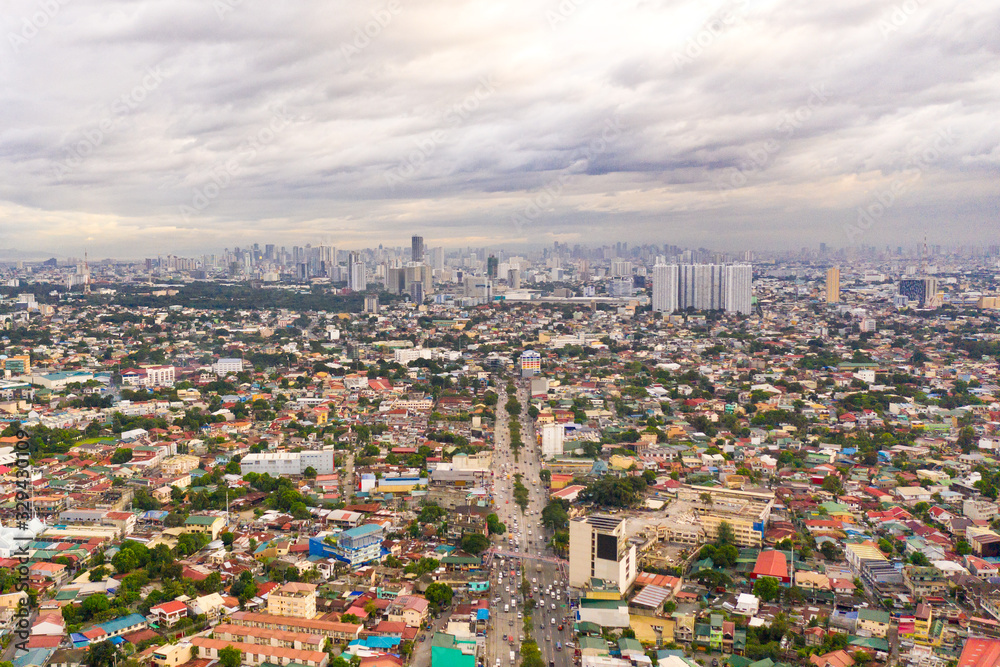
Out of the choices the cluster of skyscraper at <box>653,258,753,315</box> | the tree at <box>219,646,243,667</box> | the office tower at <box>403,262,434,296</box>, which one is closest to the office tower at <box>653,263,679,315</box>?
the cluster of skyscraper at <box>653,258,753,315</box>

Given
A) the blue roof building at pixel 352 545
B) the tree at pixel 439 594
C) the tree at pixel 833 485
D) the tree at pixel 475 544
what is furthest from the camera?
the tree at pixel 833 485

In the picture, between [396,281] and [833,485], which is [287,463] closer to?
[833,485]

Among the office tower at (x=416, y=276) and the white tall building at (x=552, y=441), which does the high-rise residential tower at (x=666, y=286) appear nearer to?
the office tower at (x=416, y=276)

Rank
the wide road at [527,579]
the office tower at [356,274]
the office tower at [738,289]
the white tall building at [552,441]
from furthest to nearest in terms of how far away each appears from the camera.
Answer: the office tower at [356,274], the office tower at [738,289], the white tall building at [552,441], the wide road at [527,579]

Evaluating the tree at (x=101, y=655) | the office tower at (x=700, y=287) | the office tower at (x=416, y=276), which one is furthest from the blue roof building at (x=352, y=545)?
the office tower at (x=416, y=276)

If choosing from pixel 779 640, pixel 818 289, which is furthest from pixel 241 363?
pixel 818 289

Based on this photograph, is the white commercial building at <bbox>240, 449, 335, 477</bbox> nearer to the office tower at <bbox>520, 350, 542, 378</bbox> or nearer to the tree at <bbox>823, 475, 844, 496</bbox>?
the tree at <bbox>823, 475, 844, 496</bbox>

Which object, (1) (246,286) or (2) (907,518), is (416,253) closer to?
(1) (246,286)
